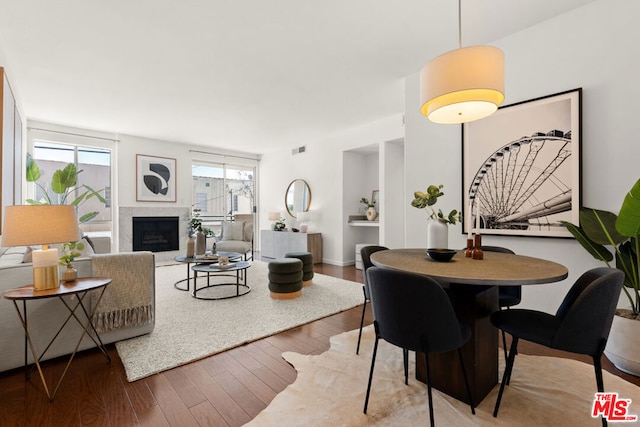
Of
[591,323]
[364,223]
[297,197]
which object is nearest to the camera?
[591,323]

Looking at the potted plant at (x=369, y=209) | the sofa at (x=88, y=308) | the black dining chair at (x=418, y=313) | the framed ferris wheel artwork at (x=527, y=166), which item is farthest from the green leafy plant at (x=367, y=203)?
the black dining chair at (x=418, y=313)

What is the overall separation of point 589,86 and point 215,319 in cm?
388

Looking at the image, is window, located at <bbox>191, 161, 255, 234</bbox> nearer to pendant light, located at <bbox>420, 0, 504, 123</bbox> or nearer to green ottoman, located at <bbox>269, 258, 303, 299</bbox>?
green ottoman, located at <bbox>269, 258, 303, 299</bbox>

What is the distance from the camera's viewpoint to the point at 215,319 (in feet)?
9.77

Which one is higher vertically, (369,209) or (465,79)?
(465,79)

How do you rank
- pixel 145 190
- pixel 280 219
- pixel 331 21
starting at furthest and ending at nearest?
pixel 280 219 → pixel 145 190 → pixel 331 21

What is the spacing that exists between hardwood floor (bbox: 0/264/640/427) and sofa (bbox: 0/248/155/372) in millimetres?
143

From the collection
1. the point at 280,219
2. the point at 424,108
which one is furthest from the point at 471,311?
the point at 280,219

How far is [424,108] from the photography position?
1922mm

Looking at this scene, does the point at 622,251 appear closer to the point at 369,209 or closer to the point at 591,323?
the point at 591,323

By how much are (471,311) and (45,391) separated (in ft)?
8.53

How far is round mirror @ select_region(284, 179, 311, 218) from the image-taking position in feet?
22.4

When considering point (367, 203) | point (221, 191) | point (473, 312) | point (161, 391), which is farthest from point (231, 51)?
point (221, 191)

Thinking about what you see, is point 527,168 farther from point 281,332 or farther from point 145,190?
point 145,190
